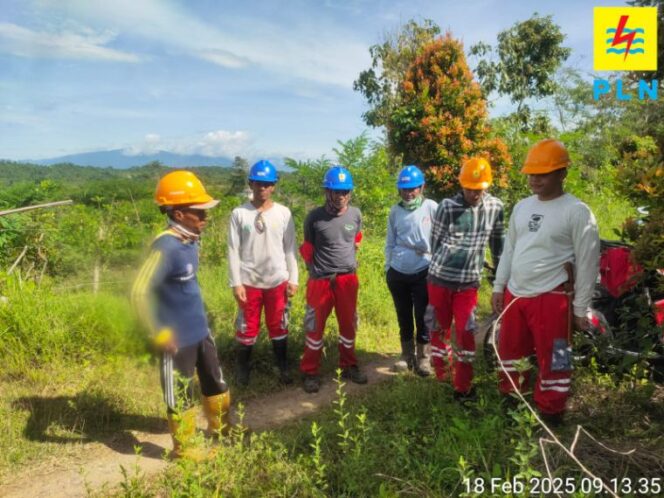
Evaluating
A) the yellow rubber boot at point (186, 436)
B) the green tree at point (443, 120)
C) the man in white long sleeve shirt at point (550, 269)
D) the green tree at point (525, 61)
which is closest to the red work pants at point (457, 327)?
the man in white long sleeve shirt at point (550, 269)

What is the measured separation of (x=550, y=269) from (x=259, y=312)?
7.83ft

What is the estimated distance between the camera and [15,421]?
10.6ft

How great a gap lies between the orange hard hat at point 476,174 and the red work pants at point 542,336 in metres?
0.84

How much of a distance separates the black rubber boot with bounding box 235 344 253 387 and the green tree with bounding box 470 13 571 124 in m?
14.0

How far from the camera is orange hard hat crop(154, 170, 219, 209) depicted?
2.70 metres

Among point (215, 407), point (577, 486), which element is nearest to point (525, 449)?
point (577, 486)

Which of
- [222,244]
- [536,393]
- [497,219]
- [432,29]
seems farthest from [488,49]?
[536,393]

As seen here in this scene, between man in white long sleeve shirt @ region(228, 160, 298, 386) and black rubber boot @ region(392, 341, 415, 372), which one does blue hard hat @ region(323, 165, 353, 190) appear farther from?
black rubber boot @ region(392, 341, 415, 372)

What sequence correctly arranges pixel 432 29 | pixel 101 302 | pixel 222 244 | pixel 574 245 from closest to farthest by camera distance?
pixel 574 245 < pixel 101 302 < pixel 222 244 < pixel 432 29

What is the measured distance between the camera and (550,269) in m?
2.71

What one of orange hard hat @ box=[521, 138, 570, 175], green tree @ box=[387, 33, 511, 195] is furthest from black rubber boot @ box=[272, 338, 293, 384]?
green tree @ box=[387, 33, 511, 195]

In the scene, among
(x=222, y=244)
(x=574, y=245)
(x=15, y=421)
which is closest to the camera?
(x=574, y=245)

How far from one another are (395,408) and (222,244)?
4.61m

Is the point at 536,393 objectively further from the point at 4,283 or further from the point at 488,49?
the point at 488,49
